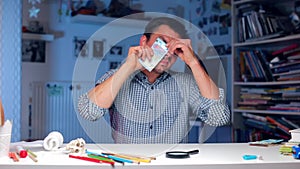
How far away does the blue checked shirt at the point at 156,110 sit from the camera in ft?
4.08

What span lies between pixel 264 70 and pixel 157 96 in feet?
4.92

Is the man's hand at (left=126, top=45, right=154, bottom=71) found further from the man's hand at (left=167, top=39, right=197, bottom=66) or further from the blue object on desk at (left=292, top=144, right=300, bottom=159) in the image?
the blue object on desk at (left=292, top=144, right=300, bottom=159)

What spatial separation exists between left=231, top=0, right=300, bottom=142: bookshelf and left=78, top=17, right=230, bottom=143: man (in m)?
1.33

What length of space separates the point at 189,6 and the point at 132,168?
280 cm

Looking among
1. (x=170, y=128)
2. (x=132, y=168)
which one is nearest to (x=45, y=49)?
(x=170, y=128)

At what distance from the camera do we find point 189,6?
11.3ft

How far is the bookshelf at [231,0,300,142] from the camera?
2553 mm

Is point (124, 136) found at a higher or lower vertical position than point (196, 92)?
lower

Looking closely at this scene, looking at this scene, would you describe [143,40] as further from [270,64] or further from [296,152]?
[270,64]

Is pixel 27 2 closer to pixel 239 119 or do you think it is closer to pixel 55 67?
pixel 55 67

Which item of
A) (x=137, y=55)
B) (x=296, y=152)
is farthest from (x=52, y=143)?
(x=296, y=152)

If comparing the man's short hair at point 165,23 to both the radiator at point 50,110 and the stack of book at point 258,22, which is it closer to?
the stack of book at point 258,22

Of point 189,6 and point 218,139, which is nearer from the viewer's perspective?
point 218,139

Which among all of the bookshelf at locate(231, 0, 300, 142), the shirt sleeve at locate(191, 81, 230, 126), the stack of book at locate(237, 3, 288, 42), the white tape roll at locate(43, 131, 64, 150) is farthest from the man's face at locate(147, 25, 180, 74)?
the stack of book at locate(237, 3, 288, 42)
